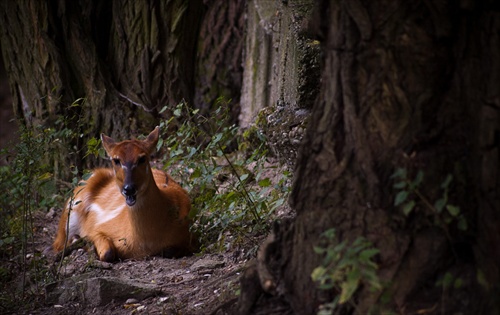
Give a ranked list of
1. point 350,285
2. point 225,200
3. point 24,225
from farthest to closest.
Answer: point 225,200 → point 24,225 → point 350,285

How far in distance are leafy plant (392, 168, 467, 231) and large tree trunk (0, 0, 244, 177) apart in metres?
5.74

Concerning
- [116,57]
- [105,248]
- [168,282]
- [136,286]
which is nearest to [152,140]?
[105,248]

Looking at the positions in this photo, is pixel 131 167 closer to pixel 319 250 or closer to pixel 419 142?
pixel 319 250

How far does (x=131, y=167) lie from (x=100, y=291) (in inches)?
63.1

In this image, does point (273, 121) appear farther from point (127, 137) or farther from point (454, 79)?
point (127, 137)

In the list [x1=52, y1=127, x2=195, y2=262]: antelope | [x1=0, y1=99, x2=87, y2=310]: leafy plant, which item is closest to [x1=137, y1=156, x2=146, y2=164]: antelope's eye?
[x1=52, y1=127, x2=195, y2=262]: antelope

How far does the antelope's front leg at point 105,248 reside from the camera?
655cm

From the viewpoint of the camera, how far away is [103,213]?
7.64m

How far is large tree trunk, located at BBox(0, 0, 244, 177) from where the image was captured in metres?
8.62

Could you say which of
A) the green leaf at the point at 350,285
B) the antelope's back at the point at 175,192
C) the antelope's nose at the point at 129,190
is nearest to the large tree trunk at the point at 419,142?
the green leaf at the point at 350,285

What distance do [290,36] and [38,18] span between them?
3641 mm

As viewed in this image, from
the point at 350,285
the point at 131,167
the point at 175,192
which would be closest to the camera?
the point at 350,285

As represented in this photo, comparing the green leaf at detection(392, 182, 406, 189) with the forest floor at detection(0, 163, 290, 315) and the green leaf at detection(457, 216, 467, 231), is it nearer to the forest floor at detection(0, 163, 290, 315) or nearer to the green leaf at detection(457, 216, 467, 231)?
the green leaf at detection(457, 216, 467, 231)

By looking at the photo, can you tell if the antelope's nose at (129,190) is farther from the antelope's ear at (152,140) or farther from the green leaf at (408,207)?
the green leaf at (408,207)
